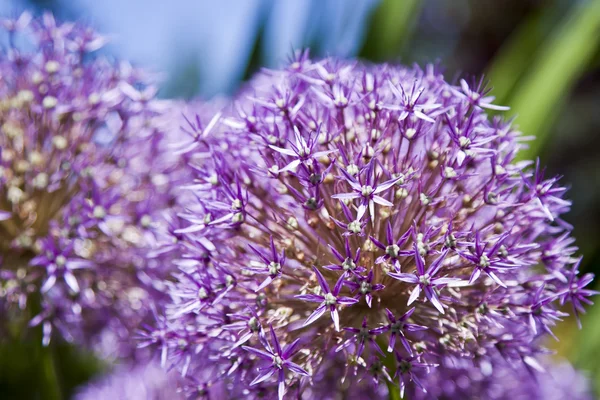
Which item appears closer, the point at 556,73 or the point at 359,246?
the point at 359,246

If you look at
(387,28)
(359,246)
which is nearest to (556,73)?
(387,28)

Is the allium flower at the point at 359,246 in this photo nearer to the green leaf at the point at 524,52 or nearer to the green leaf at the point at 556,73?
the green leaf at the point at 556,73

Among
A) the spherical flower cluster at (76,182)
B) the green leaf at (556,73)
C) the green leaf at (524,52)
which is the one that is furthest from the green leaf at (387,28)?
the spherical flower cluster at (76,182)

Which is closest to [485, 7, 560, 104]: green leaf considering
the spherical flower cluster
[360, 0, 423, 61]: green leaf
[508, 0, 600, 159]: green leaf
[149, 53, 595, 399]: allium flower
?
[508, 0, 600, 159]: green leaf

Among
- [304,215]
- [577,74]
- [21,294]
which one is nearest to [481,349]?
[304,215]

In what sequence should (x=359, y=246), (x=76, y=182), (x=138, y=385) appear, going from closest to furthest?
(x=359, y=246) < (x=76, y=182) < (x=138, y=385)

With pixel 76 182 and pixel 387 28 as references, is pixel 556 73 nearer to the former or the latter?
pixel 387 28

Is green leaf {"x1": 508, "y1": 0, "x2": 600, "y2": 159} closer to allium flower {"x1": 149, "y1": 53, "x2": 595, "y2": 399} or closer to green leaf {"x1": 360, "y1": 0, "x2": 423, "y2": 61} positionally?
green leaf {"x1": 360, "y1": 0, "x2": 423, "y2": 61}

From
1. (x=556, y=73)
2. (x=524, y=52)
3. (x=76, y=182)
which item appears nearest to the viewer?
(x=76, y=182)
